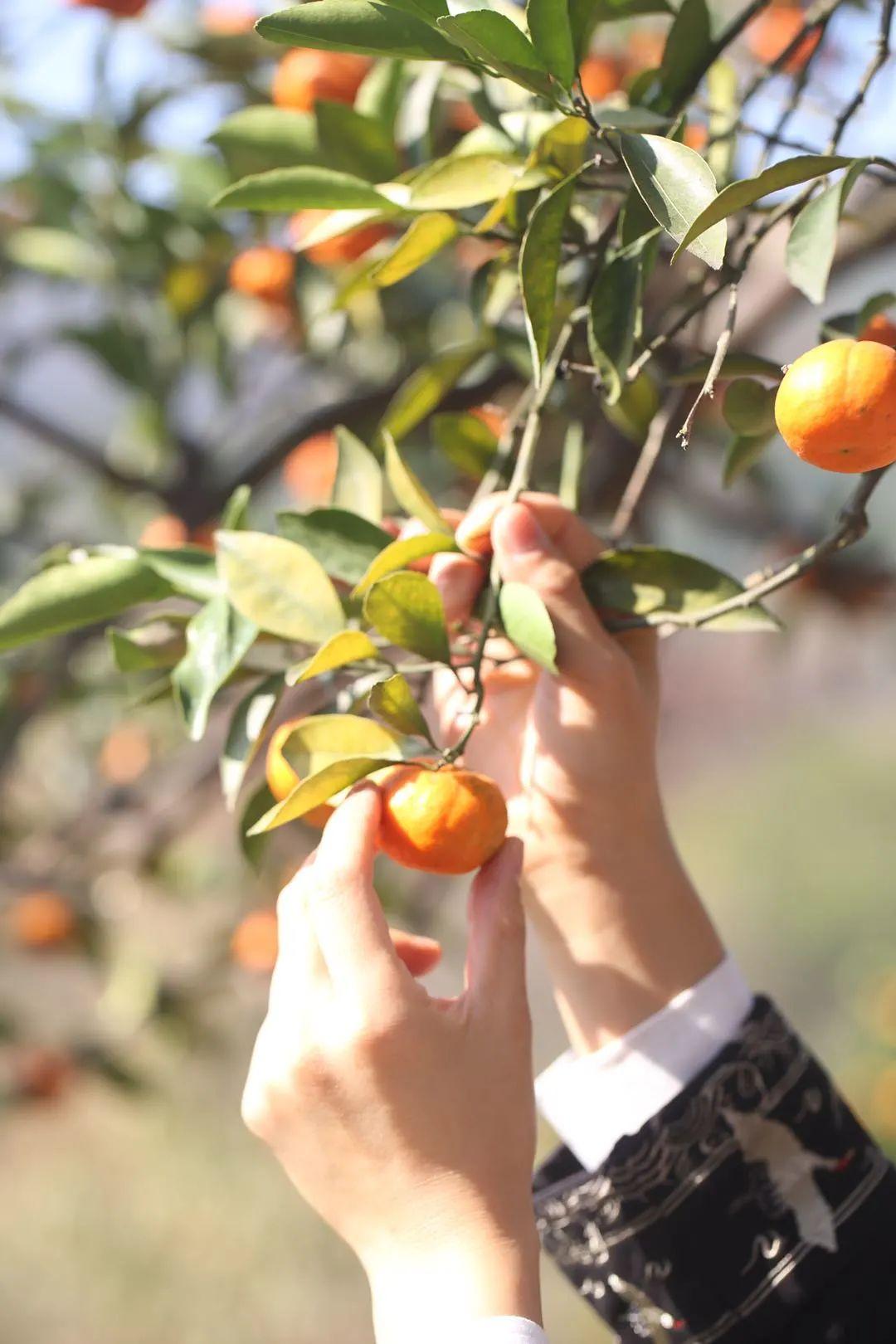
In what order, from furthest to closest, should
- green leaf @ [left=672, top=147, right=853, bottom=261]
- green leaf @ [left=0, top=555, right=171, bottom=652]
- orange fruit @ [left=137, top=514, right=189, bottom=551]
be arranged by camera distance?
orange fruit @ [left=137, top=514, right=189, bottom=551], green leaf @ [left=0, top=555, right=171, bottom=652], green leaf @ [left=672, top=147, right=853, bottom=261]

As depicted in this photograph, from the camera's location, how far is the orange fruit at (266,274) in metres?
1.17

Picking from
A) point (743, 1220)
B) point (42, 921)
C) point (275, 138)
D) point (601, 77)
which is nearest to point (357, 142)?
point (275, 138)

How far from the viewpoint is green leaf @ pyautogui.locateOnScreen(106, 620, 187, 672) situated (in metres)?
0.66

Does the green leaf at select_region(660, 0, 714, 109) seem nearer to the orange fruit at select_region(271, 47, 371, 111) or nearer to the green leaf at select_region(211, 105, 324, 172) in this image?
the green leaf at select_region(211, 105, 324, 172)

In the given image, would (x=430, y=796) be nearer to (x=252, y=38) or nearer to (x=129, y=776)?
(x=252, y=38)

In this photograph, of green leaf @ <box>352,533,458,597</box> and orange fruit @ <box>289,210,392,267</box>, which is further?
orange fruit @ <box>289,210,392,267</box>

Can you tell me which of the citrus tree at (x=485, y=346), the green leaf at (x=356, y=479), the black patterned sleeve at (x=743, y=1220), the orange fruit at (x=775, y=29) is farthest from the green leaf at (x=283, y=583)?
the orange fruit at (x=775, y=29)

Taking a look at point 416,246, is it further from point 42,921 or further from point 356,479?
point 42,921

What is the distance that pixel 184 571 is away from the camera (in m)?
0.67

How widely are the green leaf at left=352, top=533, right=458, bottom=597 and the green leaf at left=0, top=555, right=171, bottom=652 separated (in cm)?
13

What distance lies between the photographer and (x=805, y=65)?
0.66 meters

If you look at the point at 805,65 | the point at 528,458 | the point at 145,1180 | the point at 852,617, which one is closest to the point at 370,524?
the point at 528,458

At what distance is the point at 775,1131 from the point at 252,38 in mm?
1033

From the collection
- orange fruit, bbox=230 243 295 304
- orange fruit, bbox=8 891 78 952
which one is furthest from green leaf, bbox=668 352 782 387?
orange fruit, bbox=8 891 78 952
